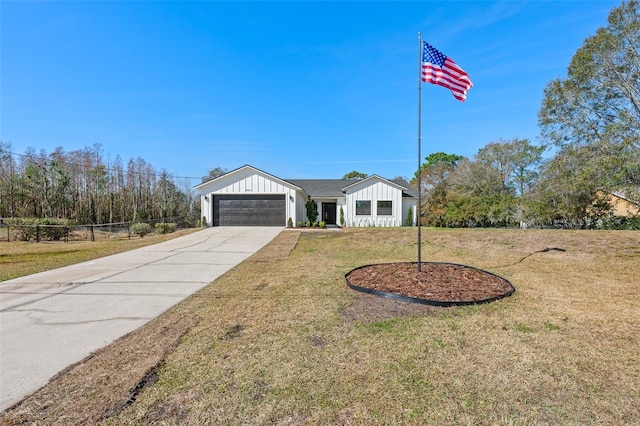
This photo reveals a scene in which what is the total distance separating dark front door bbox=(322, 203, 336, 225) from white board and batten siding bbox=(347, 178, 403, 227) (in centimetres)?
265

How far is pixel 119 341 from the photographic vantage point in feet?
10.9

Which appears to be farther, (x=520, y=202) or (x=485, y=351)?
(x=520, y=202)

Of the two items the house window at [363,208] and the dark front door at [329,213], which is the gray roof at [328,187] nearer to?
the dark front door at [329,213]

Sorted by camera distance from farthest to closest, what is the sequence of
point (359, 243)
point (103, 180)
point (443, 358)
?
1. point (103, 180)
2. point (359, 243)
3. point (443, 358)

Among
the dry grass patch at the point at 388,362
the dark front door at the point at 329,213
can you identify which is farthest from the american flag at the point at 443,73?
the dark front door at the point at 329,213

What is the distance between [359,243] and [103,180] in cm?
2052

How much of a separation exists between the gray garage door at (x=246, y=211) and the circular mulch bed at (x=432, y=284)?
13.7 metres

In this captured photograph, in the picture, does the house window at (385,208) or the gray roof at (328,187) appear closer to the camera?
the house window at (385,208)

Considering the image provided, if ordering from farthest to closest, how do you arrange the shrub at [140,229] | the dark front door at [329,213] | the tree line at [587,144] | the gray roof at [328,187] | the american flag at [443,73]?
1. the dark front door at [329,213]
2. the gray roof at [328,187]
3. the shrub at [140,229]
4. the tree line at [587,144]
5. the american flag at [443,73]

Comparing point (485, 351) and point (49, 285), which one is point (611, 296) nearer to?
point (485, 351)

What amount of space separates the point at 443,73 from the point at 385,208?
53.8 feet

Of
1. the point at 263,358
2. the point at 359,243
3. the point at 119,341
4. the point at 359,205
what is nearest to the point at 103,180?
the point at 359,205

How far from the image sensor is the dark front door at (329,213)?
24.4 metres

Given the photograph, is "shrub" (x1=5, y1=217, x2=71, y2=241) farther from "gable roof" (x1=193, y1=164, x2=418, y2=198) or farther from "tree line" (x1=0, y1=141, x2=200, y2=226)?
"gable roof" (x1=193, y1=164, x2=418, y2=198)
